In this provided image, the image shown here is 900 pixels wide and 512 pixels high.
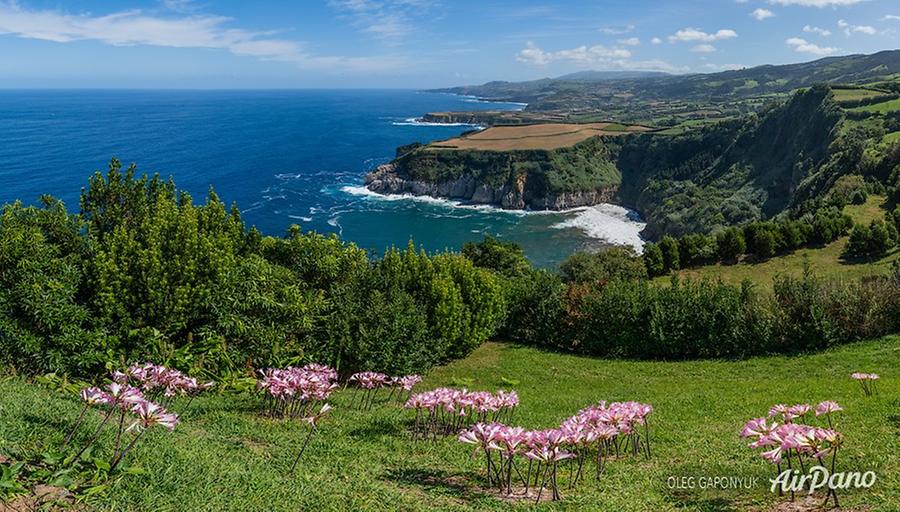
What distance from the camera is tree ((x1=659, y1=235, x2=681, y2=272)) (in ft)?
138

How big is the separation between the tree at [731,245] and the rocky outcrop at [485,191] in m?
65.7

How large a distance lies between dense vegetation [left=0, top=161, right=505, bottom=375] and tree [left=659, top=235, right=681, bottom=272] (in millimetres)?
24755

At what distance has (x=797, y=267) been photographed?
39688 mm

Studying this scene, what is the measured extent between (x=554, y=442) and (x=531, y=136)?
14318 cm

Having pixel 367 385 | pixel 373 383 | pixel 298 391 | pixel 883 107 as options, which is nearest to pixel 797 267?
pixel 373 383

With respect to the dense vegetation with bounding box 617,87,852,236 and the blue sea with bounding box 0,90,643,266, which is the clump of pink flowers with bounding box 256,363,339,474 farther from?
the dense vegetation with bounding box 617,87,852,236

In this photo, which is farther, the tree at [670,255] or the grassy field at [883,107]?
the grassy field at [883,107]

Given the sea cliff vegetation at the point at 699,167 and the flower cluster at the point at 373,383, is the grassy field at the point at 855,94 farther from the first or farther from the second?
the flower cluster at the point at 373,383

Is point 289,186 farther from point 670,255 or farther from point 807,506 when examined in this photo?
point 807,506

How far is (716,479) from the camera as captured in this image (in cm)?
755

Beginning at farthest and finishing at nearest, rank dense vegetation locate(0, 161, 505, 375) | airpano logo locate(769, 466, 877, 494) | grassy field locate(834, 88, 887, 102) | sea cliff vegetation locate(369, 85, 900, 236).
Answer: grassy field locate(834, 88, 887, 102) < sea cliff vegetation locate(369, 85, 900, 236) < dense vegetation locate(0, 161, 505, 375) < airpano logo locate(769, 466, 877, 494)

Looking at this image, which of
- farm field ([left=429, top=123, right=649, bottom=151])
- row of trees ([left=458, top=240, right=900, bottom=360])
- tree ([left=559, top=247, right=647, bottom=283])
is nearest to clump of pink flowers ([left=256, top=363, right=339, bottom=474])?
row of trees ([left=458, top=240, right=900, bottom=360])

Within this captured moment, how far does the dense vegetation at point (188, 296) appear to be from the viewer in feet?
44.5

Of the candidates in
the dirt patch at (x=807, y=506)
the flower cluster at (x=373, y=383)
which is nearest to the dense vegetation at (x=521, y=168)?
the flower cluster at (x=373, y=383)
